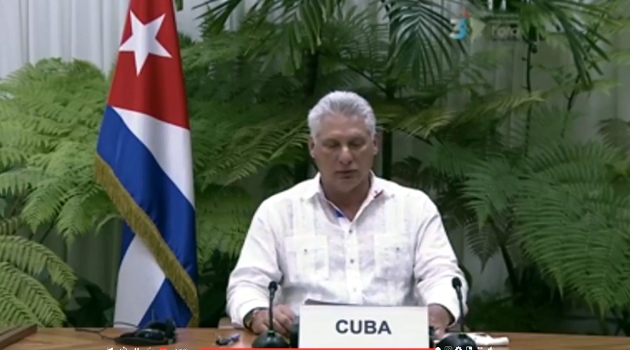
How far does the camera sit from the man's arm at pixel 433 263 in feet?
5.67

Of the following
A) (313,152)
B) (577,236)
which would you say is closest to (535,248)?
(577,236)

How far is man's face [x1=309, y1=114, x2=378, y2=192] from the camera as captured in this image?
183 cm

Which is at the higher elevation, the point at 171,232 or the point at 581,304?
the point at 171,232

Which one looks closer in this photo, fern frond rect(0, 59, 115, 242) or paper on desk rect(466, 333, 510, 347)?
paper on desk rect(466, 333, 510, 347)

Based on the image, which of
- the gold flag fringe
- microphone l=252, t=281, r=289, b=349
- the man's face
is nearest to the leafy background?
the gold flag fringe

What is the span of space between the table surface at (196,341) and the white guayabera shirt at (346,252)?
0.21m

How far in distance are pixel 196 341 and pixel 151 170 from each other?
3.10ft

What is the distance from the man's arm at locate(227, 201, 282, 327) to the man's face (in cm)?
20

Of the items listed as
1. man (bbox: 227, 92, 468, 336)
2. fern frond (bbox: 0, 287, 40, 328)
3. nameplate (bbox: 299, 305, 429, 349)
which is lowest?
fern frond (bbox: 0, 287, 40, 328)

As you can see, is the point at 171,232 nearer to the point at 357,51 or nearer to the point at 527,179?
the point at 357,51

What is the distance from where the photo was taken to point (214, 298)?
8.61ft

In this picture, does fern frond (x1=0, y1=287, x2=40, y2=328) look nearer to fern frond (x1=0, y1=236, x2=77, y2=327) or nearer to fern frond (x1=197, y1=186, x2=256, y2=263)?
fern frond (x1=0, y1=236, x2=77, y2=327)

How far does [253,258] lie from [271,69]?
3.88 feet

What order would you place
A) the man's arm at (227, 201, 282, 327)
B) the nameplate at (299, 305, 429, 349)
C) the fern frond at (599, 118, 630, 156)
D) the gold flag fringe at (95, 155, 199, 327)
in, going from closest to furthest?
the nameplate at (299, 305, 429, 349) → the man's arm at (227, 201, 282, 327) → the gold flag fringe at (95, 155, 199, 327) → the fern frond at (599, 118, 630, 156)
